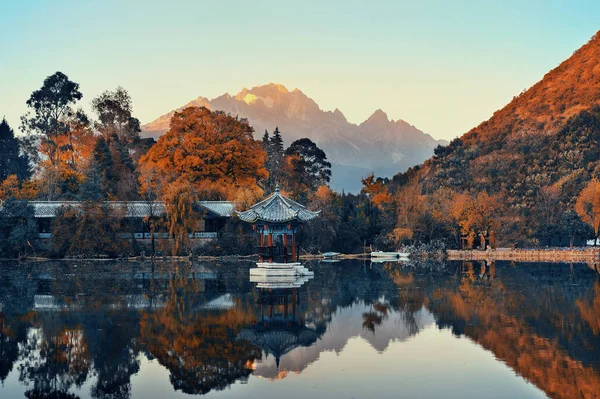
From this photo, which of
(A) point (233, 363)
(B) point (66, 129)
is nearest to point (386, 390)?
(A) point (233, 363)

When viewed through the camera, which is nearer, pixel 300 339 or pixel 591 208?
pixel 300 339

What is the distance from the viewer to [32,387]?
11.9m

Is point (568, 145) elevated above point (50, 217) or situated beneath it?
elevated above

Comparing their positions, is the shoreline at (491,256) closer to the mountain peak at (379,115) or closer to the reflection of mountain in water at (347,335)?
the reflection of mountain in water at (347,335)

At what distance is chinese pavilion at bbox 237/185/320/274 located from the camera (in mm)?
31172

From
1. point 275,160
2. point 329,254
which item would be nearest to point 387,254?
point 329,254

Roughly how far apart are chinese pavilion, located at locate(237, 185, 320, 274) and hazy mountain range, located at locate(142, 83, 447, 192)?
417 ft

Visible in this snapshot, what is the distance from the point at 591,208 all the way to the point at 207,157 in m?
26.0

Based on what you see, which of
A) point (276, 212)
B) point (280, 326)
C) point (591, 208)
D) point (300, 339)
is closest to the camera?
point (300, 339)

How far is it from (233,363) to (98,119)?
5116cm

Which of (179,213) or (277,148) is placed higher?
(277,148)

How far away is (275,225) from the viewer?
3164 cm

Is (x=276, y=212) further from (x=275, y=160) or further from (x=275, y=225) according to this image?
(x=275, y=160)

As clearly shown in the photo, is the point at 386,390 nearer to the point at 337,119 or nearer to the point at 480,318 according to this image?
the point at 480,318
